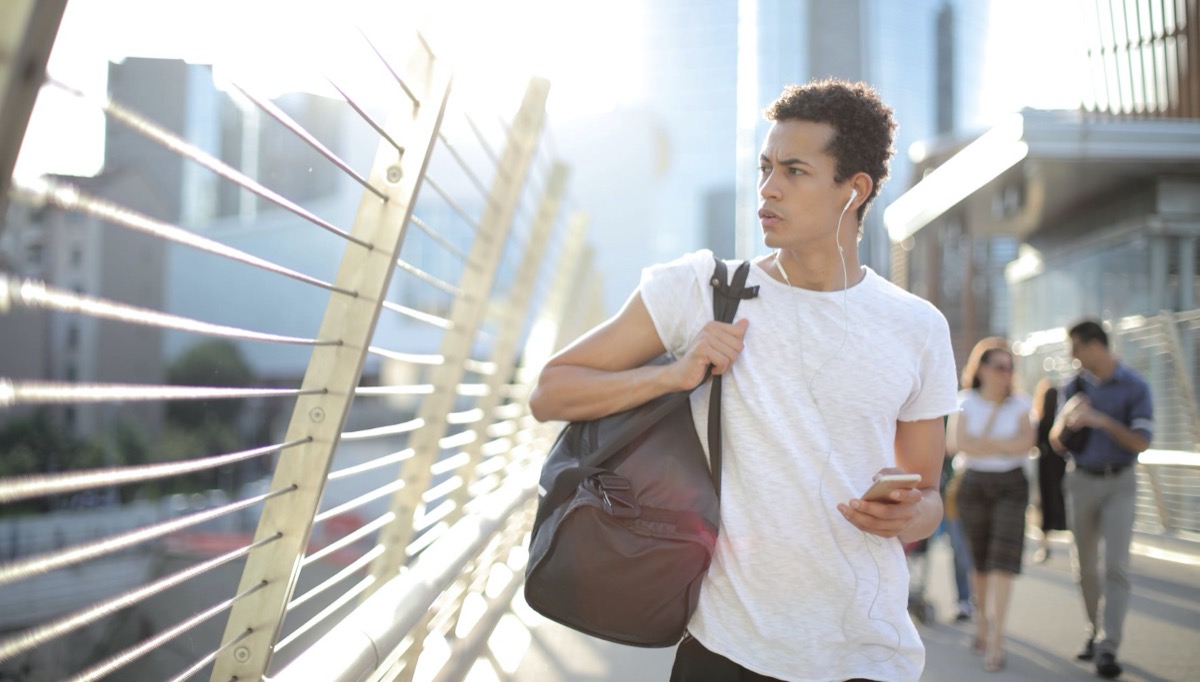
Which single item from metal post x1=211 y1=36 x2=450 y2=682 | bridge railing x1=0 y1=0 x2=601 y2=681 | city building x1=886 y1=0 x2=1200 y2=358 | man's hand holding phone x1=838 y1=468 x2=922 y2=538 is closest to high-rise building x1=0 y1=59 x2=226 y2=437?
city building x1=886 y1=0 x2=1200 y2=358

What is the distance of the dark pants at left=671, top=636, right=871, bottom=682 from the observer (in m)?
2.10

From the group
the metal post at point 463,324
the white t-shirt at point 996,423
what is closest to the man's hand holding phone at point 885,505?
the metal post at point 463,324

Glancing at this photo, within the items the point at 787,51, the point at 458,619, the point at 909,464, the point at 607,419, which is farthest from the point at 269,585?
the point at 787,51

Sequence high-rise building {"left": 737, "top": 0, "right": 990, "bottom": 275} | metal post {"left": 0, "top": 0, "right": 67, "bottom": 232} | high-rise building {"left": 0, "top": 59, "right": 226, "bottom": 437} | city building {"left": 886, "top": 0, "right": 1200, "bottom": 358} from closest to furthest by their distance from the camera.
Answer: metal post {"left": 0, "top": 0, "right": 67, "bottom": 232}, city building {"left": 886, "top": 0, "right": 1200, "bottom": 358}, high-rise building {"left": 0, "top": 59, "right": 226, "bottom": 437}, high-rise building {"left": 737, "top": 0, "right": 990, "bottom": 275}

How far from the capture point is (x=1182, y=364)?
1005 centimetres

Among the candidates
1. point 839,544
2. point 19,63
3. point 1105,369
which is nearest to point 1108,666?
point 1105,369

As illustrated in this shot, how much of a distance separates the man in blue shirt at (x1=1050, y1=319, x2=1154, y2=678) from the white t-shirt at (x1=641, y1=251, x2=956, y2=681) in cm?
444

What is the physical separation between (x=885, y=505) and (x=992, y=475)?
4.83 metres

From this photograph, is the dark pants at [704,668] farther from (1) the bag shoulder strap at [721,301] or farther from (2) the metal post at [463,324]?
(2) the metal post at [463,324]

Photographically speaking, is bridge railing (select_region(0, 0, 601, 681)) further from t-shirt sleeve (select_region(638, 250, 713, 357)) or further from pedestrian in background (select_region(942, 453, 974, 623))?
pedestrian in background (select_region(942, 453, 974, 623))

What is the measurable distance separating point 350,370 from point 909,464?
1.13 meters

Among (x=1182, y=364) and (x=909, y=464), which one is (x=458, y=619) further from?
(x=1182, y=364)

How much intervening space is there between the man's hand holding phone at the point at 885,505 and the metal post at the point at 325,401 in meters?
0.98

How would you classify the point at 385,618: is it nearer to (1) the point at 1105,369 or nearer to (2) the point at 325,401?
(2) the point at 325,401
